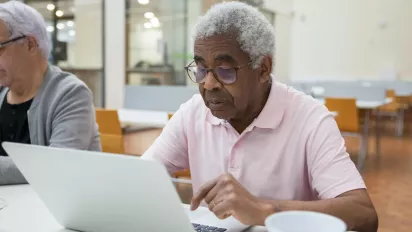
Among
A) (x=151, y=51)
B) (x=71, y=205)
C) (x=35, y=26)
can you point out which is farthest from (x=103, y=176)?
(x=151, y=51)

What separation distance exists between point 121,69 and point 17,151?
555 cm

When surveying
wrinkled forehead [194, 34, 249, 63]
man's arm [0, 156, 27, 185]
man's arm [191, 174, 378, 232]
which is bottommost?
man's arm [0, 156, 27, 185]

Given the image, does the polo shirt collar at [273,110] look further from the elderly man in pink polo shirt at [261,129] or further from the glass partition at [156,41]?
the glass partition at [156,41]

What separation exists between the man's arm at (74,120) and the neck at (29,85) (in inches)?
6.5

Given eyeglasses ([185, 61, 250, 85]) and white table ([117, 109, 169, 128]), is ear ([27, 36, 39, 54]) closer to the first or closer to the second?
eyeglasses ([185, 61, 250, 85])

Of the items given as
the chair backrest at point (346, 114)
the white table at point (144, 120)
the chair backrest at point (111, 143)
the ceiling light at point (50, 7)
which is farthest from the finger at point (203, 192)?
the ceiling light at point (50, 7)

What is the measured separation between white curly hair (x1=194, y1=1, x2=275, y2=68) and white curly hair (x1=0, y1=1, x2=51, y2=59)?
0.74 metres

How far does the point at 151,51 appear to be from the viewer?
24.1ft

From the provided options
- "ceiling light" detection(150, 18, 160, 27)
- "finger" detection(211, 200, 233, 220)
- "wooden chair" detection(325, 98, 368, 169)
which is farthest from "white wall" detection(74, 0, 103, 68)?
"finger" detection(211, 200, 233, 220)

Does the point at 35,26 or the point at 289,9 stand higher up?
the point at 289,9

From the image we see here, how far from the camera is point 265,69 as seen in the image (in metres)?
1.31

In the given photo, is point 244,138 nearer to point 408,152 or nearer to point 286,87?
point 286,87

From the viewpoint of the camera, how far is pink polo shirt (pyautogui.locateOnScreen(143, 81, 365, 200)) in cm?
124

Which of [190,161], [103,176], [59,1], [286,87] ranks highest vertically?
[59,1]
